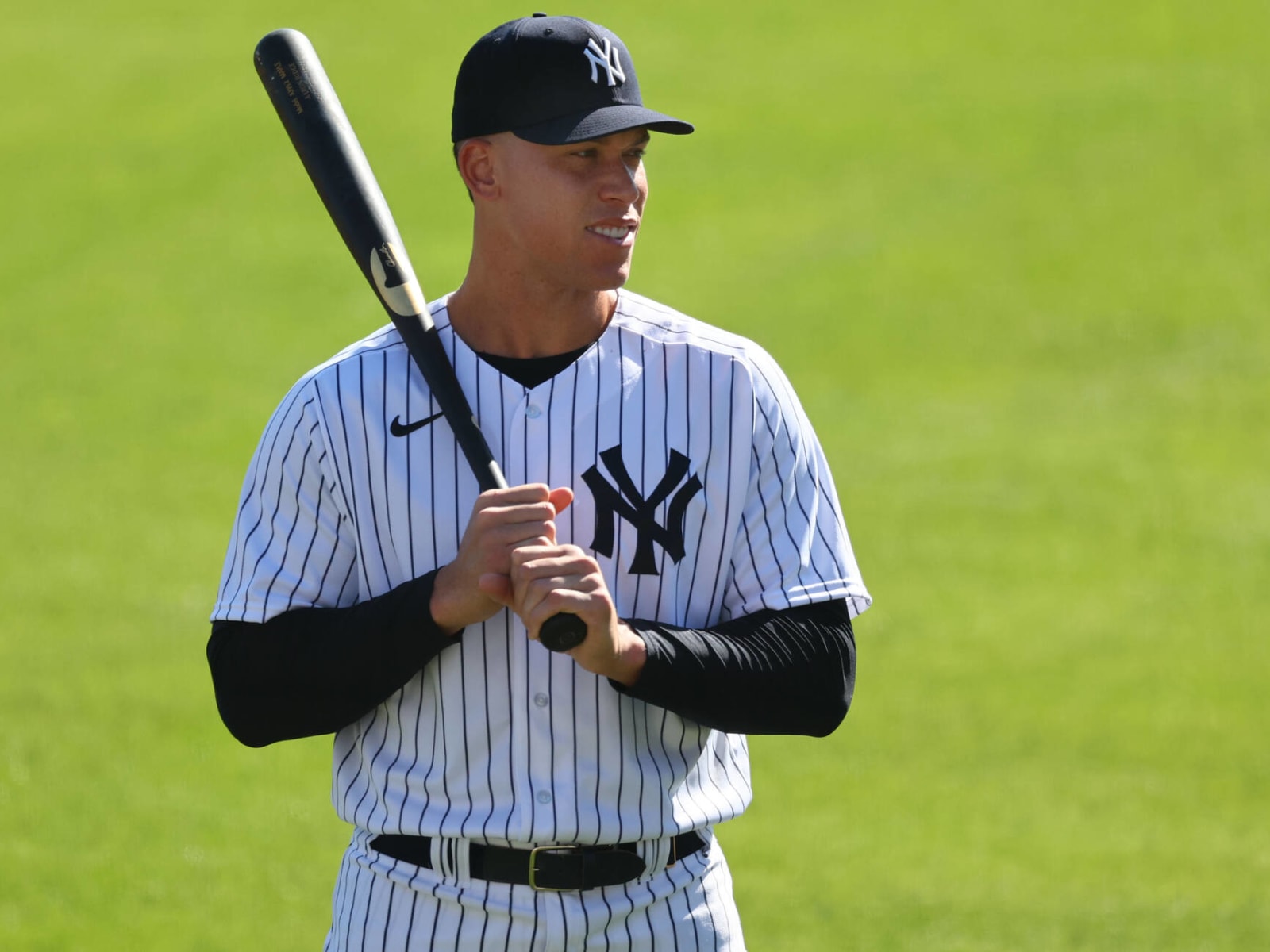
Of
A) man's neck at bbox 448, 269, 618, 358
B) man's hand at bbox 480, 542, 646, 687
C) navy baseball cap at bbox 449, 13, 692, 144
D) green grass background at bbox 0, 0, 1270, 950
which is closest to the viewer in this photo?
man's hand at bbox 480, 542, 646, 687

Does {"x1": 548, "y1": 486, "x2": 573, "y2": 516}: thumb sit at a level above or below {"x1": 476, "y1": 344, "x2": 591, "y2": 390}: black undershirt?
below

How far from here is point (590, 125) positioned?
2475 millimetres

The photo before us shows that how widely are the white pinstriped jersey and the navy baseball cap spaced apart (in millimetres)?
314

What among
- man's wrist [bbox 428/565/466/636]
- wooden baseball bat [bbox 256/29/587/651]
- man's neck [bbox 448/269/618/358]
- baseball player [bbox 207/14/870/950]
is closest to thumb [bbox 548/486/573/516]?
baseball player [bbox 207/14/870/950]

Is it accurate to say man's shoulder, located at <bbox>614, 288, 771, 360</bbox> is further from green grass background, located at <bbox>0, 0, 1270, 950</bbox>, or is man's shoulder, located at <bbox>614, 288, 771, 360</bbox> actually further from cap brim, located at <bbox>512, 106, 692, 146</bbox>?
green grass background, located at <bbox>0, 0, 1270, 950</bbox>

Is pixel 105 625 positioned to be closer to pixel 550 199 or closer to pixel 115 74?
pixel 550 199

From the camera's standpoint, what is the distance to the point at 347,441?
251 centimetres

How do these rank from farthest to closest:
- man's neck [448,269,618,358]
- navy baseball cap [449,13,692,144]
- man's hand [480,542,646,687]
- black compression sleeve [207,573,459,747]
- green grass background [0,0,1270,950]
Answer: green grass background [0,0,1270,950] < man's neck [448,269,618,358] < navy baseball cap [449,13,692,144] < black compression sleeve [207,573,459,747] < man's hand [480,542,646,687]

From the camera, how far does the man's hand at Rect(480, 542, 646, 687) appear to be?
2.26 meters

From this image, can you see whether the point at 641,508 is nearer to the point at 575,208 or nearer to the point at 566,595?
the point at 566,595

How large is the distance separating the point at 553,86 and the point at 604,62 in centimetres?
9

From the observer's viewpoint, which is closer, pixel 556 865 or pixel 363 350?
pixel 556 865

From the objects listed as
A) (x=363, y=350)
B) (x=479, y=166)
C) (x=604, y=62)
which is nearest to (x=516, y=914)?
(x=363, y=350)

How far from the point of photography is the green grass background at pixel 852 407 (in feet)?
20.4
